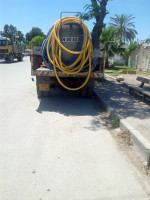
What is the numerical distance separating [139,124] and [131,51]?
2606 centimetres

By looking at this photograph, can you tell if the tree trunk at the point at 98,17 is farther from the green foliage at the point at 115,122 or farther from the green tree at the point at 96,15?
the green foliage at the point at 115,122

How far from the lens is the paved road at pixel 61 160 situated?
273 centimetres

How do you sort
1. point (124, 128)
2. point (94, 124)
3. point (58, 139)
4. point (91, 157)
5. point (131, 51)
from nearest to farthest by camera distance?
point (91, 157), point (58, 139), point (124, 128), point (94, 124), point (131, 51)

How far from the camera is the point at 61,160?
3.48 metres

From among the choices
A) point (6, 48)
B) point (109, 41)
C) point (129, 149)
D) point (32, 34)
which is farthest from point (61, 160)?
point (32, 34)

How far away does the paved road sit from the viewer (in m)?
2.73

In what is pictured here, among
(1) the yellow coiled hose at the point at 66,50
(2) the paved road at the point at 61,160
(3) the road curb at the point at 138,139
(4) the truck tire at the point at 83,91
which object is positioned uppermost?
(1) the yellow coiled hose at the point at 66,50

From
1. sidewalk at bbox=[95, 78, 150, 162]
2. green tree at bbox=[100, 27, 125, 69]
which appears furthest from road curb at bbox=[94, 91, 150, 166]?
green tree at bbox=[100, 27, 125, 69]

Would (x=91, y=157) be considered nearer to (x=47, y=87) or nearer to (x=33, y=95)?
(x=47, y=87)

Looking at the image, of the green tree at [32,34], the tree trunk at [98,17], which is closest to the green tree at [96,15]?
the tree trunk at [98,17]

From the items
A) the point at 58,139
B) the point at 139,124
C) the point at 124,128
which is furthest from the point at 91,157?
the point at 139,124

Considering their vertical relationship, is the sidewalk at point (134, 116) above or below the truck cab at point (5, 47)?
below

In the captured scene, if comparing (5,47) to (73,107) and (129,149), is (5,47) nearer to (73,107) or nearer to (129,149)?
(73,107)

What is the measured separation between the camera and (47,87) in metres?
7.11
